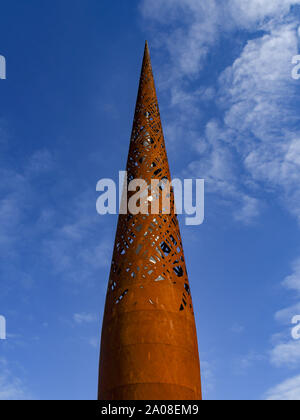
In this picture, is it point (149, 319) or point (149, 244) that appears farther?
point (149, 244)

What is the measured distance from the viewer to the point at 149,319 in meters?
13.7

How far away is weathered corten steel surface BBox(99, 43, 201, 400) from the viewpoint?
12906 millimetres

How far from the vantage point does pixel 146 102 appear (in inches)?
764

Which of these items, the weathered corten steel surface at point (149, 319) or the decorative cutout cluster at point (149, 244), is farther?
the decorative cutout cluster at point (149, 244)

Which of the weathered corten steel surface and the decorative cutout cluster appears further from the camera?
the decorative cutout cluster

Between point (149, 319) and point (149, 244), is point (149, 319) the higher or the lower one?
the lower one

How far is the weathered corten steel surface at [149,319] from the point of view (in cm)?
1291

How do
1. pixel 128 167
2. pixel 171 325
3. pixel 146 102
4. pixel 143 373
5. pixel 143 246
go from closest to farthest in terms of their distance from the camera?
pixel 143 373
pixel 171 325
pixel 143 246
pixel 128 167
pixel 146 102
